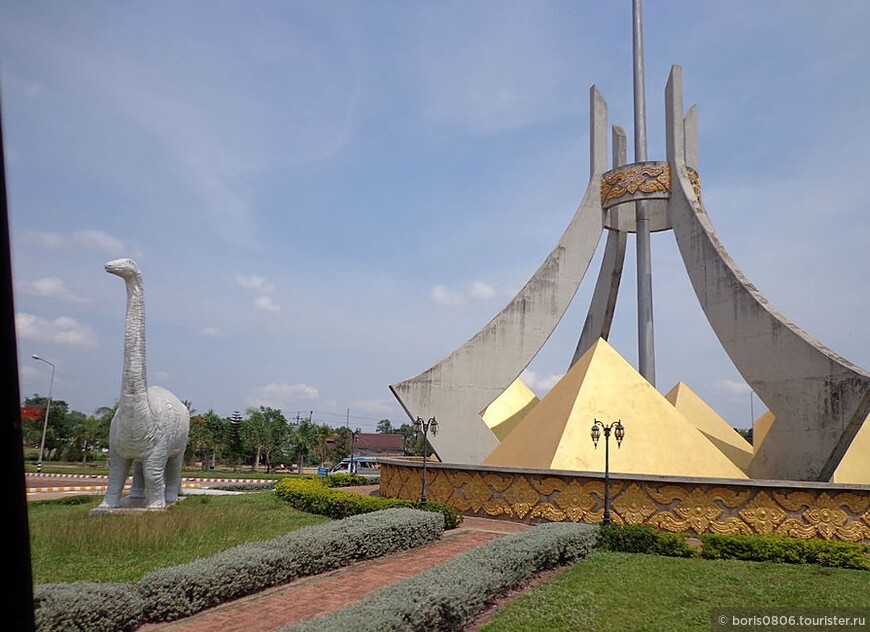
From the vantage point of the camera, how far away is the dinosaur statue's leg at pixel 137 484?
44.3ft

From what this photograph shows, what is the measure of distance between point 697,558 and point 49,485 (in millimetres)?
24186

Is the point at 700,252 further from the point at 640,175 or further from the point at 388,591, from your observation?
the point at 388,591

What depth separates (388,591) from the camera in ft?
23.1

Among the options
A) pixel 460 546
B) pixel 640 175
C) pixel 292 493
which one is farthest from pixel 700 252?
pixel 292 493

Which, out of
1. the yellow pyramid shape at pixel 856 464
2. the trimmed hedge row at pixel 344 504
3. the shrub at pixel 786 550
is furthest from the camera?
the yellow pyramid shape at pixel 856 464

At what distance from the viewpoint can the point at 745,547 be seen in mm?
10578

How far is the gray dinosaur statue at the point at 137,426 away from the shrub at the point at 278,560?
4.56m

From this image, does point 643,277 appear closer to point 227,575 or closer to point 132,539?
point 132,539

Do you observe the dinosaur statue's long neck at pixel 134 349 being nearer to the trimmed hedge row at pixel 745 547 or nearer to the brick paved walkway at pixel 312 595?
the brick paved walkway at pixel 312 595

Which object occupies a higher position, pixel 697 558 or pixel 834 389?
pixel 834 389

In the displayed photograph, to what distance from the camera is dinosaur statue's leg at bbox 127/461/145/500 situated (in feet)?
44.3

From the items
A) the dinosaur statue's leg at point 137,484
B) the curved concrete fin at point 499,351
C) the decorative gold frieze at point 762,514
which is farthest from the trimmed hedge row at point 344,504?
the decorative gold frieze at point 762,514

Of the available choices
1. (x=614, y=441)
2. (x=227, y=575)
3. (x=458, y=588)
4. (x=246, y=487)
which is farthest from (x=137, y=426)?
(x=246, y=487)

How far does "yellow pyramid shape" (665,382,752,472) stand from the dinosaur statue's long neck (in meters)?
16.2
